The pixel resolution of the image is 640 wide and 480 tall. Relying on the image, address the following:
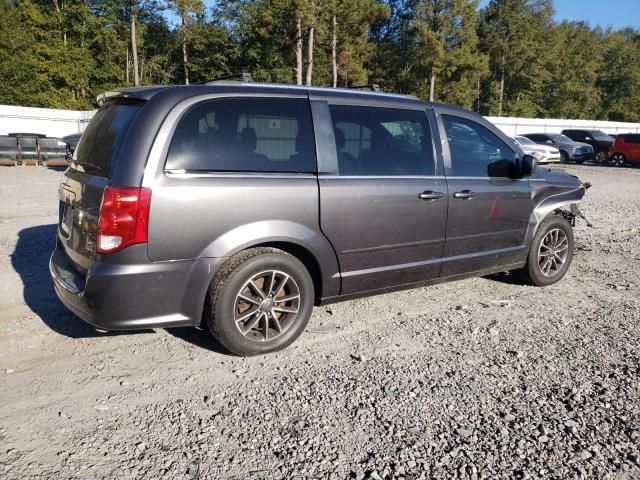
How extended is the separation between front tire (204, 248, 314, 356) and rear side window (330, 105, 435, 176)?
903mm

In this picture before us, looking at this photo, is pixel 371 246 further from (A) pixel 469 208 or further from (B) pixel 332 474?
(B) pixel 332 474

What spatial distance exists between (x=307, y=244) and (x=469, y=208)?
5.57 feet

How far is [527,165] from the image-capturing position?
4.91 meters

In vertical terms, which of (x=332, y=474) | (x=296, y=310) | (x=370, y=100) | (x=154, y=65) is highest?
(x=154, y=65)

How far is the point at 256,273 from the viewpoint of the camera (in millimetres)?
3590

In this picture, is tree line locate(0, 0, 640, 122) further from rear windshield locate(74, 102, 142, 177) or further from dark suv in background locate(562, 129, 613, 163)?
rear windshield locate(74, 102, 142, 177)

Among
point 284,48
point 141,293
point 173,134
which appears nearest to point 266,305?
point 141,293

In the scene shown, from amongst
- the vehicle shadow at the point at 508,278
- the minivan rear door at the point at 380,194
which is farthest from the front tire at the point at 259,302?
the vehicle shadow at the point at 508,278

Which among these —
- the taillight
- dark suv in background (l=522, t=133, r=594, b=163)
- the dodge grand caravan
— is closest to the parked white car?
dark suv in background (l=522, t=133, r=594, b=163)

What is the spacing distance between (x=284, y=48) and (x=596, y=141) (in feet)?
90.9

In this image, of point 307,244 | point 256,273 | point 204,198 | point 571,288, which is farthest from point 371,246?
point 571,288

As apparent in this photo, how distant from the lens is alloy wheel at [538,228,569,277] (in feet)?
17.8

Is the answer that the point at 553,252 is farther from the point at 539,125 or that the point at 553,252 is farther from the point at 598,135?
the point at 539,125

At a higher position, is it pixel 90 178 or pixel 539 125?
pixel 539 125
